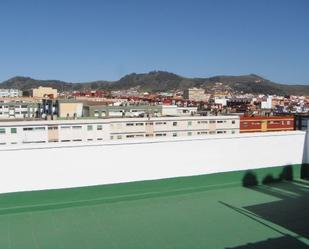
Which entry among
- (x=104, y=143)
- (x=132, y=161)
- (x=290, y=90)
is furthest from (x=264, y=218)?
(x=290, y=90)

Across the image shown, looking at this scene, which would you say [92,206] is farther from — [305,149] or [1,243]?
[305,149]

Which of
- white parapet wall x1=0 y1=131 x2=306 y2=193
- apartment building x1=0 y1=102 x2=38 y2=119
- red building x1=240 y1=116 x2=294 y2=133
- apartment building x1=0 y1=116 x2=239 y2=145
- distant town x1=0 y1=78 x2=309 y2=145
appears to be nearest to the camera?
white parapet wall x1=0 y1=131 x2=306 y2=193

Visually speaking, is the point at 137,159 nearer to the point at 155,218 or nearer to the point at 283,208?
the point at 155,218

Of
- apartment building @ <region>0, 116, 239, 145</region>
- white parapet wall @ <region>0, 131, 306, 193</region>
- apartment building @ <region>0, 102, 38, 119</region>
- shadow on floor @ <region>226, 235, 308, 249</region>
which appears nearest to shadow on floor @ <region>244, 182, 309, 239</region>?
shadow on floor @ <region>226, 235, 308, 249</region>

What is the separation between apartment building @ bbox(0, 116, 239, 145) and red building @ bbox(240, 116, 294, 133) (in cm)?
107

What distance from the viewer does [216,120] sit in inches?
1928

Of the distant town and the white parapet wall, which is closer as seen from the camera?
the white parapet wall

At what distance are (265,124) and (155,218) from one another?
144 ft

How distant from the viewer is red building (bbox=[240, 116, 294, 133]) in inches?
1826

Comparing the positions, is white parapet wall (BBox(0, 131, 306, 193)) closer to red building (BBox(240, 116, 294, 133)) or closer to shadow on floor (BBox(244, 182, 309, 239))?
shadow on floor (BBox(244, 182, 309, 239))

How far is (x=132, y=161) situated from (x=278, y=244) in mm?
2141

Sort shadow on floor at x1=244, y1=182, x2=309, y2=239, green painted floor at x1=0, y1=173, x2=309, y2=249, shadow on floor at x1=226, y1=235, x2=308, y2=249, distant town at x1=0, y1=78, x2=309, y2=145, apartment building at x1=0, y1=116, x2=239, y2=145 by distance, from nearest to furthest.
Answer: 1. shadow on floor at x1=226, y1=235, x2=308, y2=249
2. green painted floor at x1=0, y1=173, x2=309, y2=249
3. shadow on floor at x1=244, y1=182, x2=309, y2=239
4. apartment building at x1=0, y1=116, x2=239, y2=145
5. distant town at x1=0, y1=78, x2=309, y2=145

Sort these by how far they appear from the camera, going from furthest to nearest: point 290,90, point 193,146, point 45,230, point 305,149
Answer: point 290,90
point 305,149
point 193,146
point 45,230

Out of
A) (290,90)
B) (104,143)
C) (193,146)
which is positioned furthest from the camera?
(290,90)
